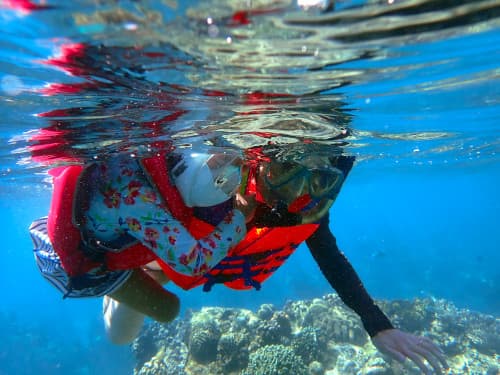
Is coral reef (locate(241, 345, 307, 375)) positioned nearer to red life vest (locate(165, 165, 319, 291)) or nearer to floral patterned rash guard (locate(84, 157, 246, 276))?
red life vest (locate(165, 165, 319, 291))

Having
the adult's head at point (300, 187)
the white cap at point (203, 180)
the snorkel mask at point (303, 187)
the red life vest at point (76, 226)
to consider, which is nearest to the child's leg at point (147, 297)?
the red life vest at point (76, 226)

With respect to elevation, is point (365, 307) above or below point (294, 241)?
below

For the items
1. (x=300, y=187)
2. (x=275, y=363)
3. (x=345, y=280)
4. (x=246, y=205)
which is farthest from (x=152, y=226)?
(x=275, y=363)

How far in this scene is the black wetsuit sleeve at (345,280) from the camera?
516 centimetres

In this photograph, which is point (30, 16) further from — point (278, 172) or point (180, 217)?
point (278, 172)

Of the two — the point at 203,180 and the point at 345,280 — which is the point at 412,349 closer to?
the point at 345,280

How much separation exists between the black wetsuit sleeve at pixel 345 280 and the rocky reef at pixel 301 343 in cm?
564

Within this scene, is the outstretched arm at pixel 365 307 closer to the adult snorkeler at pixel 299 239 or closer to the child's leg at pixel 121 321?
the adult snorkeler at pixel 299 239

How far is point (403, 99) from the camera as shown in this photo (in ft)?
24.6

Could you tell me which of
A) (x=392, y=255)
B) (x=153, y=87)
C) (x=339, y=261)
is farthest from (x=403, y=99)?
(x=392, y=255)

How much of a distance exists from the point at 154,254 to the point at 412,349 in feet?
11.2

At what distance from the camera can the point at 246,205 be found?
4.25m

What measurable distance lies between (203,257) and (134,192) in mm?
1009

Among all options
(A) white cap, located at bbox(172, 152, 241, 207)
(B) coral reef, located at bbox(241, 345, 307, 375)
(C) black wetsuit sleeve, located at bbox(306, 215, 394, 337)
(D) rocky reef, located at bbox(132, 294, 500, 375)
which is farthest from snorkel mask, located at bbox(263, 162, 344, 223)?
(D) rocky reef, located at bbox(132, 294, 500, 375)
